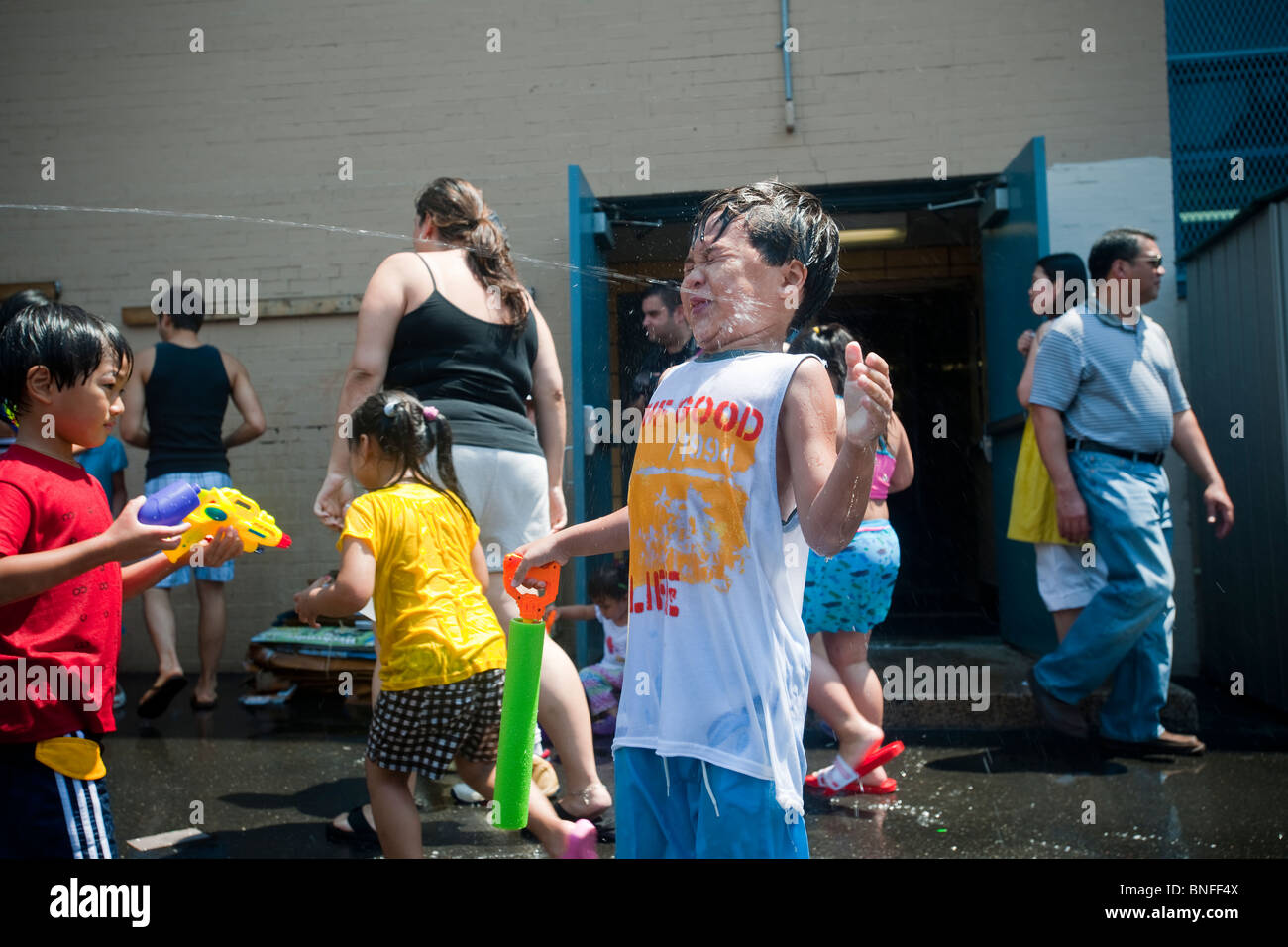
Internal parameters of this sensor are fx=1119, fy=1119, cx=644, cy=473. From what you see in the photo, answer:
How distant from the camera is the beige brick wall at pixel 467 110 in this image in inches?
228

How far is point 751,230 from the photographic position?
6.10 feet

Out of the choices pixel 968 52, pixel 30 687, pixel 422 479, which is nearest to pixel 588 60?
pixel 968 52

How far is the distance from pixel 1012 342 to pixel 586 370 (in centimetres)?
298

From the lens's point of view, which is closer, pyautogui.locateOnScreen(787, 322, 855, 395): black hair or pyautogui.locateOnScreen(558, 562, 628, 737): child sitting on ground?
pyautogui.locateOnScreen(787, 322, 855, 395): black hair

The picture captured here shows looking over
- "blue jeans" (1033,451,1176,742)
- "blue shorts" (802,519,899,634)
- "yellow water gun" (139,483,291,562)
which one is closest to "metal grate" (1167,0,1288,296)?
"blue jeans" (1033,451,1176,742)

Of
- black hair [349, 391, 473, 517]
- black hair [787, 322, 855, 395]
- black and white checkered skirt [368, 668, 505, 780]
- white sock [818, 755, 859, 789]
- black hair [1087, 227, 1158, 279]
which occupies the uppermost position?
black hair [1087, 227, 1158, 279]

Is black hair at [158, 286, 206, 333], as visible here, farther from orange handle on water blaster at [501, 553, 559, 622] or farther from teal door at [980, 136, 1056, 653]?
teal door at [980, 136, 1056, 653]

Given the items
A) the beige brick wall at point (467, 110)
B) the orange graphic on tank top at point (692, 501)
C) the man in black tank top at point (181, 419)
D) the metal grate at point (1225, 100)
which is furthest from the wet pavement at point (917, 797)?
the metal grate at point (1225, 100)

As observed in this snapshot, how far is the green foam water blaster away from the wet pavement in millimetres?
1247

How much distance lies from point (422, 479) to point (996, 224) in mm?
3686

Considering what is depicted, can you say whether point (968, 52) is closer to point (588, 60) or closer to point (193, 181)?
point (588, 60)

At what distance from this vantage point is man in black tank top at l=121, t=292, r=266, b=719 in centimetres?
418

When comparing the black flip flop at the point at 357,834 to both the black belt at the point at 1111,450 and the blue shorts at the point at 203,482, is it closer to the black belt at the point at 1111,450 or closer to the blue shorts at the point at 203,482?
the blue shorts at the point at 203,482

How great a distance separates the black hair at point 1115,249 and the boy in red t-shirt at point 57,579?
3655 millimetres
